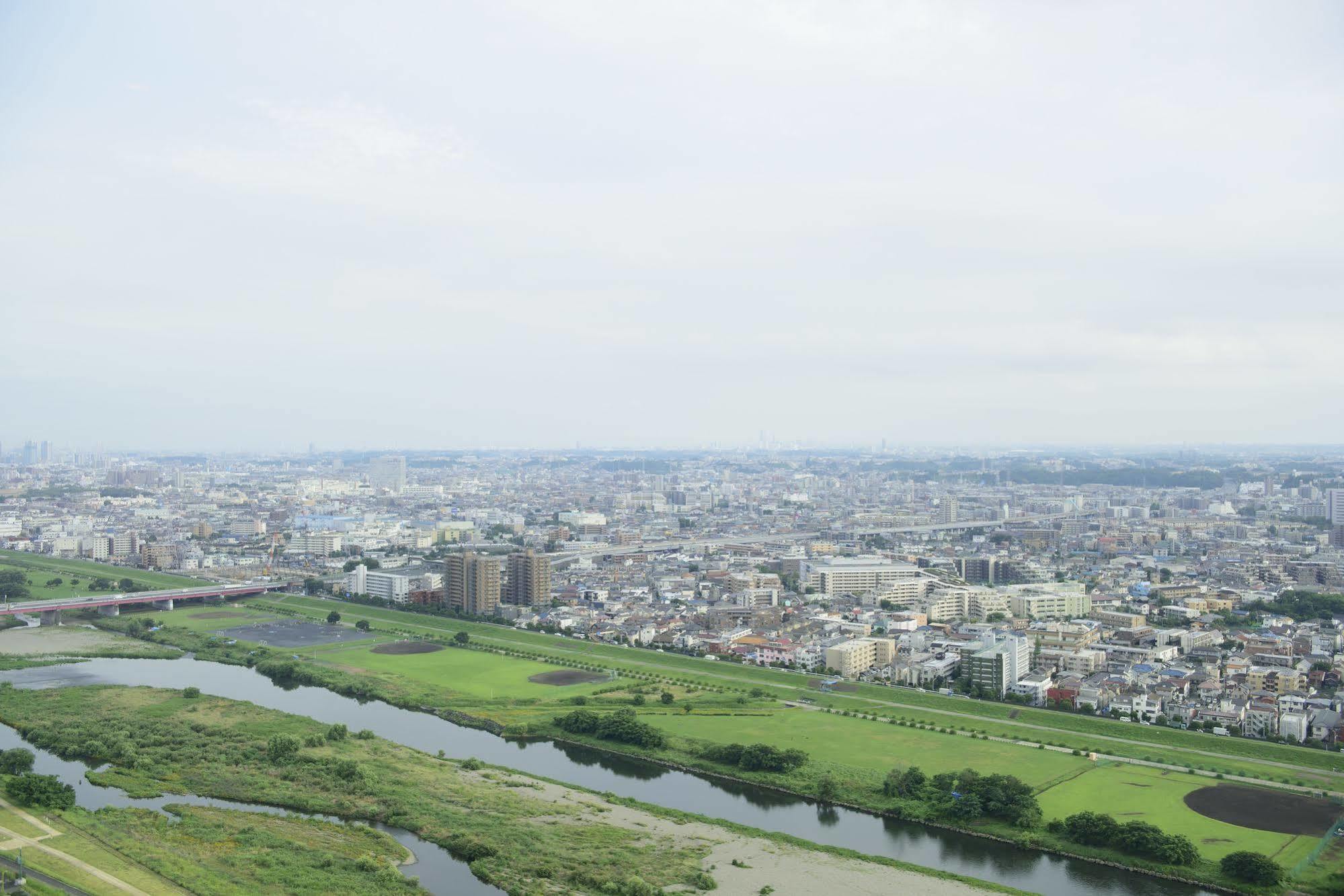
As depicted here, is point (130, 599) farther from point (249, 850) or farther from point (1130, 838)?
point (1130, 838)

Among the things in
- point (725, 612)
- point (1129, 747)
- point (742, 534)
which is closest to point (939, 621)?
point (725, 612)

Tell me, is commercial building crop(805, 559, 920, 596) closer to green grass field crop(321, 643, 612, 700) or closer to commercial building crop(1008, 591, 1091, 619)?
commercial building crop(1008, 591, 1091, 619)

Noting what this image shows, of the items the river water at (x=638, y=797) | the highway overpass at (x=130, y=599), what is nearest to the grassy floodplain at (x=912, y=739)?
the river water at (x=638, y=797)

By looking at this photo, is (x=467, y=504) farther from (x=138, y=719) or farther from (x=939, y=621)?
(x=138, y=719)

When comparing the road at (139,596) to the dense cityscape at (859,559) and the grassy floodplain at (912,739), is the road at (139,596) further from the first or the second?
the grassy floodplain at (912,739)

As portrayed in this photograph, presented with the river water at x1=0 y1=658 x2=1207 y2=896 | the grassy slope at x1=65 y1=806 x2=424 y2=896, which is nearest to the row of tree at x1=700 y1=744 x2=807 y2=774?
the river water at x1=0 y1=658 x2=1207 y2=896

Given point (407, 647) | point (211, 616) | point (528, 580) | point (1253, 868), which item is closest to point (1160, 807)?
point (1253, 868)
